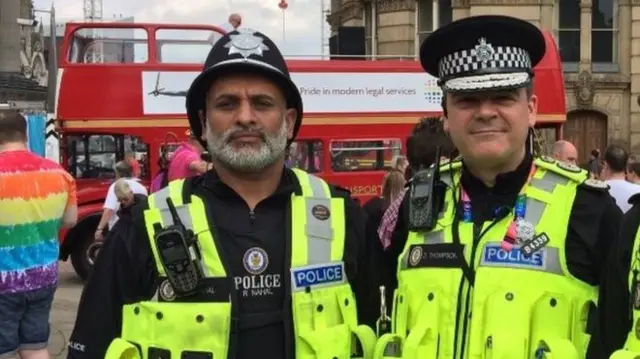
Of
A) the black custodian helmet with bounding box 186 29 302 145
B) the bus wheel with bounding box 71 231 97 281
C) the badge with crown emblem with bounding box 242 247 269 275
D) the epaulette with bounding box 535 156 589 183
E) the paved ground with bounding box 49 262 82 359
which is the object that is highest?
the black custodian helmet with bounding box 186 29 302 145

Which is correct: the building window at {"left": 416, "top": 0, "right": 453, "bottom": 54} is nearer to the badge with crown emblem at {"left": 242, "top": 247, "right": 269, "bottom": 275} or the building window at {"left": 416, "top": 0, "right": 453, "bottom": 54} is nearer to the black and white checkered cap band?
the black and white checkered cap band

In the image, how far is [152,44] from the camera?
39.9 ft

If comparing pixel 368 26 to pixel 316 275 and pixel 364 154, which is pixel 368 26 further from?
pixel 316 275

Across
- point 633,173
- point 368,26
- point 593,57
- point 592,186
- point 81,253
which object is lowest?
point 81,253

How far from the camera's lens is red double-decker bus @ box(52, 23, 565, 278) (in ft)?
38.6

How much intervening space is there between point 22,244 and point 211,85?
3379 millimetres

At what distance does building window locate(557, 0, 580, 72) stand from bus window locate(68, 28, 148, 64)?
14122mm

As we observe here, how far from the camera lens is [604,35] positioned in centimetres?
2283

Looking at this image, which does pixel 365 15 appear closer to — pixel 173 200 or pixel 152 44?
pixel 152 44

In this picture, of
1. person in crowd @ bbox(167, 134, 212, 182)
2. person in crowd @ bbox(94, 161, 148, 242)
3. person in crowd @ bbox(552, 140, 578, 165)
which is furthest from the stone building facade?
person in crowd @ bbox(167, 134, 212, 182)

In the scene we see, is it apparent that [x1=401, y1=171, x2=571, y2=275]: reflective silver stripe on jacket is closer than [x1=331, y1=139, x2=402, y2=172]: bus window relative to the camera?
Yes

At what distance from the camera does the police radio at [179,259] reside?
242 cm

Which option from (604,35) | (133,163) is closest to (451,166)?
(133,163)

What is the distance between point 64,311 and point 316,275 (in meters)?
7.34
